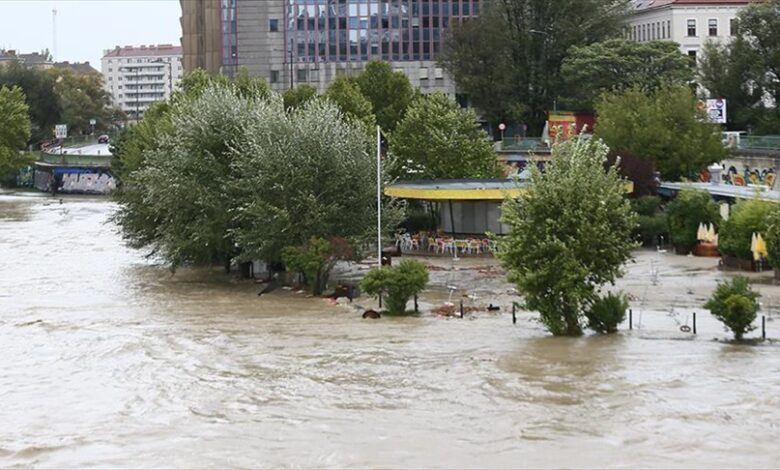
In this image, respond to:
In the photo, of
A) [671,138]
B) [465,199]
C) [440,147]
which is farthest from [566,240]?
[671,138]

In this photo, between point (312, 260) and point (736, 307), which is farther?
point (312, 260)

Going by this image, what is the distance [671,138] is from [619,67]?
87.9 ft

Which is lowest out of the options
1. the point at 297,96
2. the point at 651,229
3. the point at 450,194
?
the point at 651,229

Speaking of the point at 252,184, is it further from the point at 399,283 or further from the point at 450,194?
the point at 450,194

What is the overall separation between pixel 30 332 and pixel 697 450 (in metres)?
22.6

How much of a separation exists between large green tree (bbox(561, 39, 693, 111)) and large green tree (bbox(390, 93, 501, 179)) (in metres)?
23.0

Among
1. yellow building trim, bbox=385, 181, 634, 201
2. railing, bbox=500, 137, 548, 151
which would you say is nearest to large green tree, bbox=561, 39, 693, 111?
railing, bbox=500, 137, 548, 151

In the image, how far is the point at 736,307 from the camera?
121ft

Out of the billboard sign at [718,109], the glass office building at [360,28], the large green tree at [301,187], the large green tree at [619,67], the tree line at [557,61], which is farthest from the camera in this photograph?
the glass office building at [360,28]

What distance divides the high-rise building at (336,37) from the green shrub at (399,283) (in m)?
91.7

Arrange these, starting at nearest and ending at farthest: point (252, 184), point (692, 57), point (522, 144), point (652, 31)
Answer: point (252, 184), point (522, 144), point (692, 57), point (652, 31)

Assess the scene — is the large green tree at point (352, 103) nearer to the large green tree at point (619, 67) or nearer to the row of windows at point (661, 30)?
the large green tree at point (619, 67)

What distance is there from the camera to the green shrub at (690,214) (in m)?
57.9

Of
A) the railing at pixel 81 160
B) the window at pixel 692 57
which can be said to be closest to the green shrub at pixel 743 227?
the window at pixel 692 57
